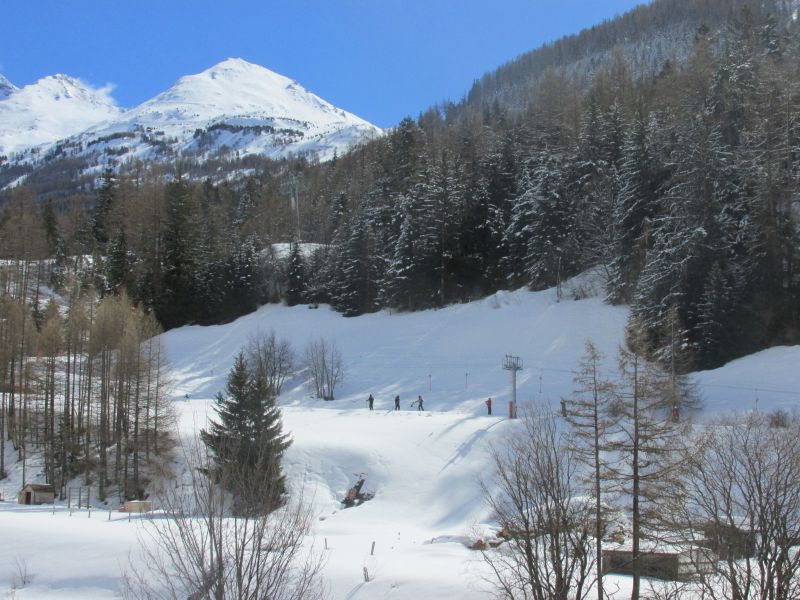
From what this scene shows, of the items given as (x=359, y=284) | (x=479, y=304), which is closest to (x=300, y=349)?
(x=359, y=284)

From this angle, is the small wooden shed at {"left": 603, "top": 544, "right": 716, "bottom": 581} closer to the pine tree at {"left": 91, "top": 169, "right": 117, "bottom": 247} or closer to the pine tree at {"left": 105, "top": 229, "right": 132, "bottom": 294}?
the pine tree at {"left": 105, "top": 229, "right": 132, "bottom": 294}

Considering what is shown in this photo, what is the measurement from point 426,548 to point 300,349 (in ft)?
103

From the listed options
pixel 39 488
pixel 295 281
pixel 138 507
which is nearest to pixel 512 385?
pixel 138 507

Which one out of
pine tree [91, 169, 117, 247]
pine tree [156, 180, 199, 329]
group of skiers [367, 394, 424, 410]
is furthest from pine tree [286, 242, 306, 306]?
pine tree [91, 169, 117, 247]

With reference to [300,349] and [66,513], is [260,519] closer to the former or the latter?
[66,513]

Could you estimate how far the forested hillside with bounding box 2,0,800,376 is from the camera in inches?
1342

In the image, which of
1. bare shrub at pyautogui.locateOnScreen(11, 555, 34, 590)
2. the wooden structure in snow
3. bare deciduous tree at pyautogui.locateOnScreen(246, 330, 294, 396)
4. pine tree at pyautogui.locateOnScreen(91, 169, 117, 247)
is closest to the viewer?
bare shrub at pyautogui.locateOnScreen(11, 555, 34, 590)

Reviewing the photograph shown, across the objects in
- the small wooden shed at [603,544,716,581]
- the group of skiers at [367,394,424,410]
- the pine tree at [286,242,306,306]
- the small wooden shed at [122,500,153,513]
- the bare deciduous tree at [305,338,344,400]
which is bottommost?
the small wooden shed at [122,500,153,513]

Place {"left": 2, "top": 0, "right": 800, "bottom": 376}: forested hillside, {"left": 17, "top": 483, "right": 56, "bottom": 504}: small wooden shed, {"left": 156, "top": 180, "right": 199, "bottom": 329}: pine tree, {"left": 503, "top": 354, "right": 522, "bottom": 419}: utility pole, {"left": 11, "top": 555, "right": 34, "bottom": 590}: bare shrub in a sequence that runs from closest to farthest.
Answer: {"left": 11, "top": 555, "right": 34, "bottom": 590}: bare shrub → {"left": 17, "top": 483, "right": 56, "bottom": 504}: small wooden shed → {"left": 503, "top": 354, "right": 522, "bottom": 419}: utility pole → {"left": 2, "top": 0, "right": 800, "bottom": 376}: forested hillside → {"left": 156, "top": 180, "right": 199, "bottom": 329}: pine tree

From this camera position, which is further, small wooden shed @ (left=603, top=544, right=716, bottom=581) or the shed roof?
the shed roof

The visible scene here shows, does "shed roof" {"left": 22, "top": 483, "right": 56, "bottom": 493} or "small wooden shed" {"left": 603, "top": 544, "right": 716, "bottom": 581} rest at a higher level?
"small wooden shed" {"left": 603, "top": 544, "right": 716, "bottom": 581}

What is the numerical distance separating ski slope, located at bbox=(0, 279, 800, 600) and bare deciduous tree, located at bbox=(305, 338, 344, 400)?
28.9 inches

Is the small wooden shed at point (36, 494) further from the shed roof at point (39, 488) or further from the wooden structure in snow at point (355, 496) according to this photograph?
the wooden structure in snow at point (355, 496)

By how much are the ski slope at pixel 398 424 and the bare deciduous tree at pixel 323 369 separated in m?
0.73
